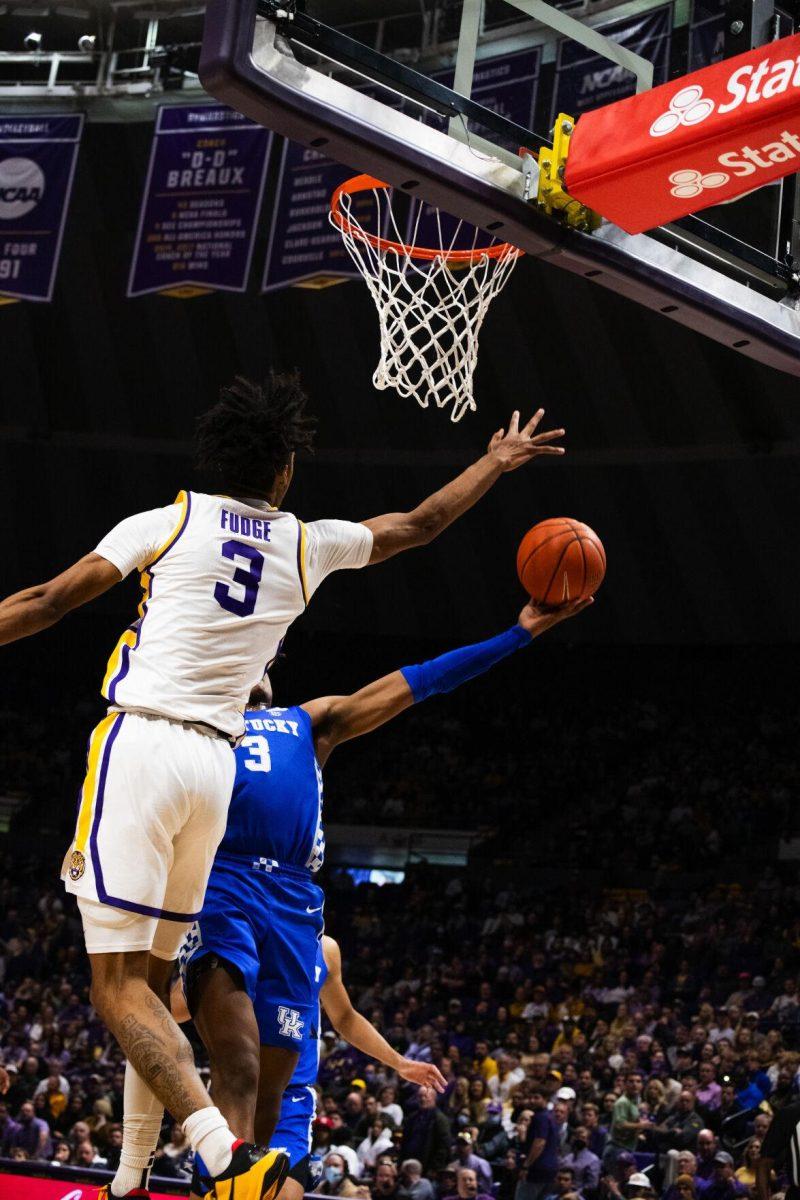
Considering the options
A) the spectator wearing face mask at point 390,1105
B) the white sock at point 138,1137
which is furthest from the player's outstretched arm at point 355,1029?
the spectator wearing face mask at point 390,1105

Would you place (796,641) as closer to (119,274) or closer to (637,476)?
(637,476)

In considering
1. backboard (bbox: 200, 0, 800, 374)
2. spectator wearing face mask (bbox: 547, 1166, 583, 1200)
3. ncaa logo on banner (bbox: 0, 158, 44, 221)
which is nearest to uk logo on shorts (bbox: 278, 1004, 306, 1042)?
backboard (bbox: 200, 0, 800, 374)

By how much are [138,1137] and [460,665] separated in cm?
163

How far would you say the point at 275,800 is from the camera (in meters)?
4.23

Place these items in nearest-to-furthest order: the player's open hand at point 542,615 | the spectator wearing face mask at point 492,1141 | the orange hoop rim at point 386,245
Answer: the player's open hand at point 542,615 < the orange hoop rim at point 386,245 < the spectator wearing face mask at point 492,1141

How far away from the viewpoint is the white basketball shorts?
3371 millimetres

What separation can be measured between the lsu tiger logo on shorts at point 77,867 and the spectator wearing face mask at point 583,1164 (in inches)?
279

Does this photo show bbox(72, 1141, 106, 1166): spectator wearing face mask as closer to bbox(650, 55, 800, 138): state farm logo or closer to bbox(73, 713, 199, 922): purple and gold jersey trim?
bbox(73, 713, 199, 922): purple and gold jersey trim

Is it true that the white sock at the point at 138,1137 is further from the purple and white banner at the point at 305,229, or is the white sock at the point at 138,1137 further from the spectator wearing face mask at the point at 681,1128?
the purple and white banner at the point at 305,229

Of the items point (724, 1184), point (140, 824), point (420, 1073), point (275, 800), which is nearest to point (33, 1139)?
point (724, 1184)

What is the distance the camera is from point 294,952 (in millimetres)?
4246

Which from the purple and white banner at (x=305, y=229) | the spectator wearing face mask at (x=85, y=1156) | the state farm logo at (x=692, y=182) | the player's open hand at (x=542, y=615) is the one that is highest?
the purple and white banner at (x=305, y=229)

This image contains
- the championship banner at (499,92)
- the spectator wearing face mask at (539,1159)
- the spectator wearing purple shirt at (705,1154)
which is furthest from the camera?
the spectator wearing face mask at (539,1159)

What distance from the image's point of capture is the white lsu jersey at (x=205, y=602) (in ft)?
11.6
